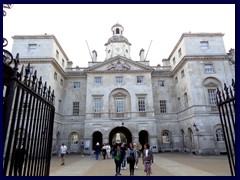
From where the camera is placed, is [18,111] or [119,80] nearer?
[18,111]

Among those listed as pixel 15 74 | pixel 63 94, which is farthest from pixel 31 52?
pixel 15 74

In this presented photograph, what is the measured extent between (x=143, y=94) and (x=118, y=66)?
6.47 metres

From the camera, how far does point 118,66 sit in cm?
3183

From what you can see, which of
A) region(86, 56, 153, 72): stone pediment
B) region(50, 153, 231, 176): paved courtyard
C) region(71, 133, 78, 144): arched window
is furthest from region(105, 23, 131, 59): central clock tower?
region(50, 153, 231, 176): paved courtyard

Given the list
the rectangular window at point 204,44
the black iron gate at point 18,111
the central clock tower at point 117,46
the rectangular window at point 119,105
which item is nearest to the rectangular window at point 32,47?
the rectangular window at point 119,105

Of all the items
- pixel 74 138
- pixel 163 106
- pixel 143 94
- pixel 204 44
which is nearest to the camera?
pixel 204 44

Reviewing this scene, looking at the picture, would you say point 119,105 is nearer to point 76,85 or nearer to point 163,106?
point 163,106

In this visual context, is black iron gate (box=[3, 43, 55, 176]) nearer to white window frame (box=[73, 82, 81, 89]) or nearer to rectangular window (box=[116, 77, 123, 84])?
rectangular window (box=[116, 77, 123, 84])

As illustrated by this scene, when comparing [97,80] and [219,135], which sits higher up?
[97,80]

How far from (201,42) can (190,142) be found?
1533 centimetres

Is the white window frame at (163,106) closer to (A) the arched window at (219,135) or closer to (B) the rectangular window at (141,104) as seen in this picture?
(B) the rectangular window at (141,104)

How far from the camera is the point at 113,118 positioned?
95.2 ft

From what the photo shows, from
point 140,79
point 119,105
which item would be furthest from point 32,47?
point 140,79

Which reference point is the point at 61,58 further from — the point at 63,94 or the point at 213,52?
the point at 213,52
